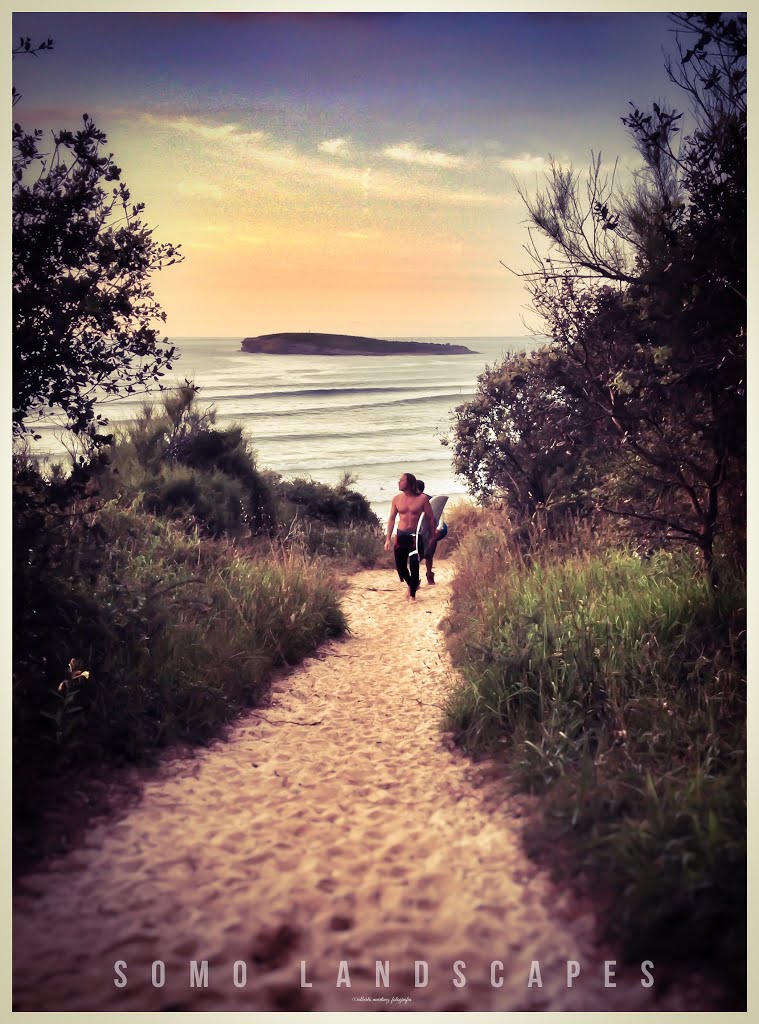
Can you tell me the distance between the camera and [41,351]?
4629mm

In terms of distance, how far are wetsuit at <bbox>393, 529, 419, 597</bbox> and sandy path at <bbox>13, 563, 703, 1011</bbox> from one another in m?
5.70

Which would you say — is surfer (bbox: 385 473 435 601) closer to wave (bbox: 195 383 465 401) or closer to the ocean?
the ocean

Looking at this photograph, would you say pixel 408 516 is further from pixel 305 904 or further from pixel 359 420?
pixel 359 420

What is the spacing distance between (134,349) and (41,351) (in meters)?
0.60

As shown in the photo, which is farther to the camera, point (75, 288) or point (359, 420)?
point (359, 420)

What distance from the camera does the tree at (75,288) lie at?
14.9 ft

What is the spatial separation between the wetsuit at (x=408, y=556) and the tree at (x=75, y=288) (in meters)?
5.51

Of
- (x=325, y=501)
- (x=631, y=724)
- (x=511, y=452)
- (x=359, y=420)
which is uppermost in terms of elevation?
(x=359, y=420)

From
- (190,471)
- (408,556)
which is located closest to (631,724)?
(408,556)

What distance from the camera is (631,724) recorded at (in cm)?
421

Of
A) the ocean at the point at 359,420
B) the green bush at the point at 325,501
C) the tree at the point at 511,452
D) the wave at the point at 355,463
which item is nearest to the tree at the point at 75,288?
the tree at the point at 511,452

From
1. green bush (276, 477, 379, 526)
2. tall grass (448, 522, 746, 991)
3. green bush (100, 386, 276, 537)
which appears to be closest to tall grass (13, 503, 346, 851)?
tall grass (448, 522, 746, 991)

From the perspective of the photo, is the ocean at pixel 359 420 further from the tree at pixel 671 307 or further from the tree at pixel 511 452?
the tree at pixel 671 307

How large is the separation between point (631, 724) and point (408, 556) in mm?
6203
